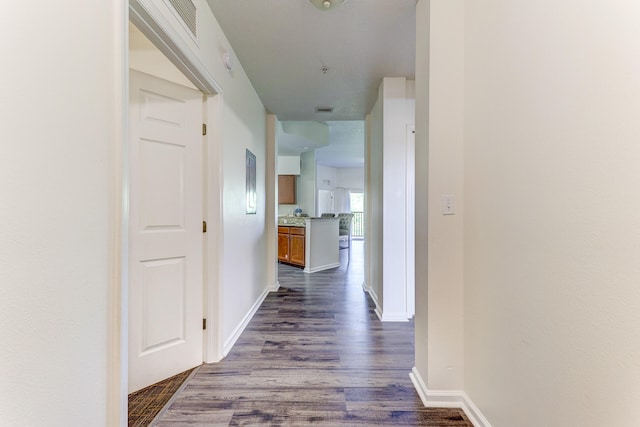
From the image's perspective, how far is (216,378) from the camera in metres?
1.76

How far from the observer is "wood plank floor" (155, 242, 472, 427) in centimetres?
143

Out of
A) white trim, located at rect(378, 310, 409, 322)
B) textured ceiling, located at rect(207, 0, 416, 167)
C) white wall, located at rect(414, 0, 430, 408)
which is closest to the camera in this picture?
white wall, located at rect(414, 0, 430, 408)

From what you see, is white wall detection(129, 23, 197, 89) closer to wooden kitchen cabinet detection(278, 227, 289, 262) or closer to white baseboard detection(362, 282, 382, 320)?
white baseboard detection(362, 282, 382, 320)

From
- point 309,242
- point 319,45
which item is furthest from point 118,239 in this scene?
point 309,242

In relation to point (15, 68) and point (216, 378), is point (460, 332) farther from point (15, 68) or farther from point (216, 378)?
point (15, 68)

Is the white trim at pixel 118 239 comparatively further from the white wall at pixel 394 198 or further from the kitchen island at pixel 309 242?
the kitchen island at pixel 309 242

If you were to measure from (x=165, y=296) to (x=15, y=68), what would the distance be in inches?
56.0

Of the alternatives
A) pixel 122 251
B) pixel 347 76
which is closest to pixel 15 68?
pixel 122 251

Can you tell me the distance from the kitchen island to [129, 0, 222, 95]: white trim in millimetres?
3443

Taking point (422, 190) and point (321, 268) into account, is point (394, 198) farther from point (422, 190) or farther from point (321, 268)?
point (321, 268)

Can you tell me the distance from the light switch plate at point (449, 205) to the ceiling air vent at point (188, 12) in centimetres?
182

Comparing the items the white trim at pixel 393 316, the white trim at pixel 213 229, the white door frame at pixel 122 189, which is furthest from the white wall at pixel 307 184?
the white door frame at pixel 122 189

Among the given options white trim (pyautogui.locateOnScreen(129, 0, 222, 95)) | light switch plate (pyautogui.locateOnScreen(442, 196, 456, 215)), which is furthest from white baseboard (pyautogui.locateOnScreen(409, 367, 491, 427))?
white trim (pyautogui.locateOnScreen(129, 0, 222, 95))

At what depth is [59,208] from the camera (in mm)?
833
